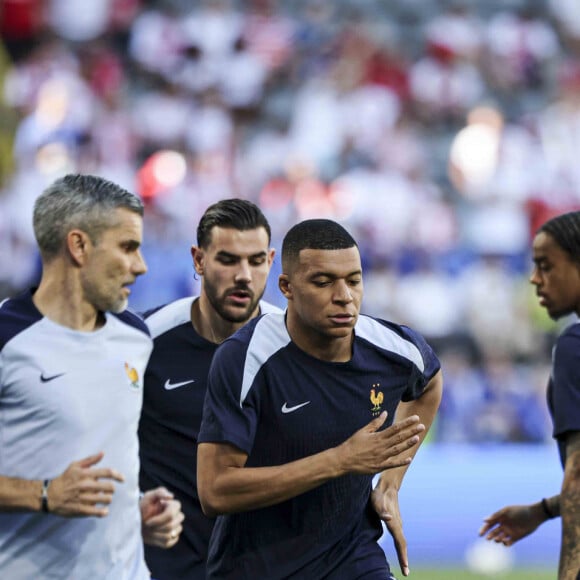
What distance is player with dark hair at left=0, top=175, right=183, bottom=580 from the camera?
13.1 feet

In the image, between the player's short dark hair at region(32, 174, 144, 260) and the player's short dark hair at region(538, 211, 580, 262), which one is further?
the player's short dark hair at region(538, 211, 580, 262)

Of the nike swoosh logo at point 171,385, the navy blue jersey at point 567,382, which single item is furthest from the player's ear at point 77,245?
the navy blue jersey at point 567,382

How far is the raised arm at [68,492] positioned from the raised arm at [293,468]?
50 centimetres

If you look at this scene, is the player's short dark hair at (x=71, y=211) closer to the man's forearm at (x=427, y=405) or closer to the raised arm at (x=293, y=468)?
the raised arm at (x=293, y=468)

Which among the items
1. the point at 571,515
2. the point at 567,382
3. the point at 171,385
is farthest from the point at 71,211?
the point at 571,515

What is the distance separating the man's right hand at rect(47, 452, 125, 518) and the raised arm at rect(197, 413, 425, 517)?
53 centimetres

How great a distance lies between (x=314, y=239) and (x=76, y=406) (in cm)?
112

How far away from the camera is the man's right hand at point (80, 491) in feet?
12.6

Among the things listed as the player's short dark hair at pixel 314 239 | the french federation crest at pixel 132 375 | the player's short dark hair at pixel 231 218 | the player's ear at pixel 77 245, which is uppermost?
the player's short dark hair at pixel 231 218

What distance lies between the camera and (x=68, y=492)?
3850 mm

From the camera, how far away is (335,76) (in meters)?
15.6

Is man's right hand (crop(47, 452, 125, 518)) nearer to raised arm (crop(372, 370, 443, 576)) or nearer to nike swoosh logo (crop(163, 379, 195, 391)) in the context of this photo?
raised arm (crop(372, 370, 443, 576))

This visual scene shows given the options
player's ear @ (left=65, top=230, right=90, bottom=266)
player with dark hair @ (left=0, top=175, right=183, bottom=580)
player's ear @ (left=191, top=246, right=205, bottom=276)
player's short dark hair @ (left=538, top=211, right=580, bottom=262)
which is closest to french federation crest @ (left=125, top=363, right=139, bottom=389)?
player with dark hair @ (left=0, top=175, right=183, bottom=580)

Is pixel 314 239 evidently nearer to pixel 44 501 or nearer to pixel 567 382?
pixel 567 382
